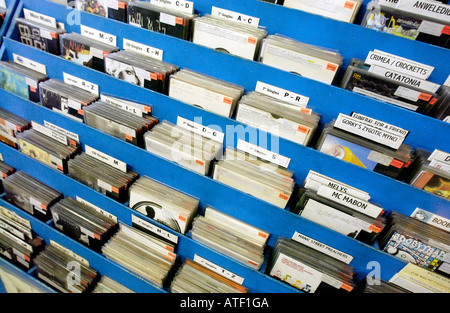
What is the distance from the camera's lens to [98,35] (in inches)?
59.6

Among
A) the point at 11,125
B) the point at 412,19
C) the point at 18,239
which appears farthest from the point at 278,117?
the point at 18,239

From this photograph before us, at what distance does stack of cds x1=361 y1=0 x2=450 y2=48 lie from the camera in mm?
999

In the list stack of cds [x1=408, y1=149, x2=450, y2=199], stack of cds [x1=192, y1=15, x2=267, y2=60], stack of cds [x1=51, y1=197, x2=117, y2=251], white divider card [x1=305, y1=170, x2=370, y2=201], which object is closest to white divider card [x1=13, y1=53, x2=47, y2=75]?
stack of cds [x1=51, y1=197, x2=117, y2=251]

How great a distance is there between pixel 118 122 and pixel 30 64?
0.83 metres

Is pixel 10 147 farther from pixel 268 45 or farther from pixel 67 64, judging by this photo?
pixel 268 45

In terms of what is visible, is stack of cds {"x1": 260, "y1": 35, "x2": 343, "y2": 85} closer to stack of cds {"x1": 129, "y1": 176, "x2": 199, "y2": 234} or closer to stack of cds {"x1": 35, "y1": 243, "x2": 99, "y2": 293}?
stack of cds {"x1": 129, "y1": 176, "x2": 199, "y2": 234}

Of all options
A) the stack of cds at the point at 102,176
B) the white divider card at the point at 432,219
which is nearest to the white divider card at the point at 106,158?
the stack of cds at the point at 102,176

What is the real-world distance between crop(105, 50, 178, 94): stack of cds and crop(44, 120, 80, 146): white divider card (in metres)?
0.49

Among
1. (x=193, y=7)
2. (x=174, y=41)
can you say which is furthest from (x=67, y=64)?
(x=193, y=7)

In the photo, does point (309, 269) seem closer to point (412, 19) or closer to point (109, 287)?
point (412, 19)

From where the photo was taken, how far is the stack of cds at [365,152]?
107cm

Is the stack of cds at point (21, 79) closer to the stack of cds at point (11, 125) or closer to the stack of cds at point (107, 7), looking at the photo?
the stack of cds at point (11, 125)

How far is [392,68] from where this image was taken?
1091mm
